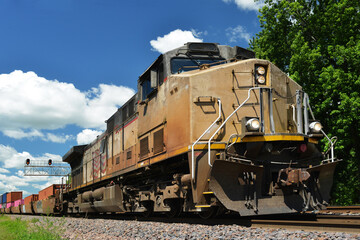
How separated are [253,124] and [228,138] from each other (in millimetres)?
670

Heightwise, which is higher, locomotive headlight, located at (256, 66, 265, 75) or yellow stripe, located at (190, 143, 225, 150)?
locomotive headlight, located at (256, 66, 265, 75)

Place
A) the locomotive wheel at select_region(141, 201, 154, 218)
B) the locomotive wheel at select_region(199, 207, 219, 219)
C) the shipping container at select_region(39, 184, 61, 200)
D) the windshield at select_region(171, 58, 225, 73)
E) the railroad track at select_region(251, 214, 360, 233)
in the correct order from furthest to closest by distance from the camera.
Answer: the shipping container at select_region(39, 184, 61, 200)
the locomotive wheel at select_region(141, 201, 154, 218)
the windshield at select_region(171, 58, 225, 73)
the locomotive wheel at select_region(199, 207, 219, 219)
the railroad track at select_region(251, 214, 360, 233)

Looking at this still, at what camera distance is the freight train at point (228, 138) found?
22.0 feet

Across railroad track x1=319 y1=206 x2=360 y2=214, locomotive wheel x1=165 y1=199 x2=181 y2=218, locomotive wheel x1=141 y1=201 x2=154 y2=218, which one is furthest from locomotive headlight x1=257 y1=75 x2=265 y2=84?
locomotive wheel x1=141 y1=201 x2=154 y2=218

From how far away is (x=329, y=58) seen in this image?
763 inches

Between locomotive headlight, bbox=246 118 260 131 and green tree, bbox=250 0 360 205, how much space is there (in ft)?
36.1

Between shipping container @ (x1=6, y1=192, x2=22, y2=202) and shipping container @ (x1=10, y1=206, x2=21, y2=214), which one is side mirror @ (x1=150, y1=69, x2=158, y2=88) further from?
shipping container @ (x1=6, y1=192, x2=22, y2=202)

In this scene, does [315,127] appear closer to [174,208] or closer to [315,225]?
[315,225]

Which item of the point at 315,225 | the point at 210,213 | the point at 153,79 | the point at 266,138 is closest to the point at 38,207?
the point at 153,79

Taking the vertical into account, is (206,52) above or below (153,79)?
above

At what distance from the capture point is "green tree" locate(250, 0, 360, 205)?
674 inches

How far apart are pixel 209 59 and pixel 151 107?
1.89 metres

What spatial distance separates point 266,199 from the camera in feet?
22.0

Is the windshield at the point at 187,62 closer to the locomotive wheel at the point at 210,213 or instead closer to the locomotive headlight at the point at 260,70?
the locomotive headlight at the point at 260,70
